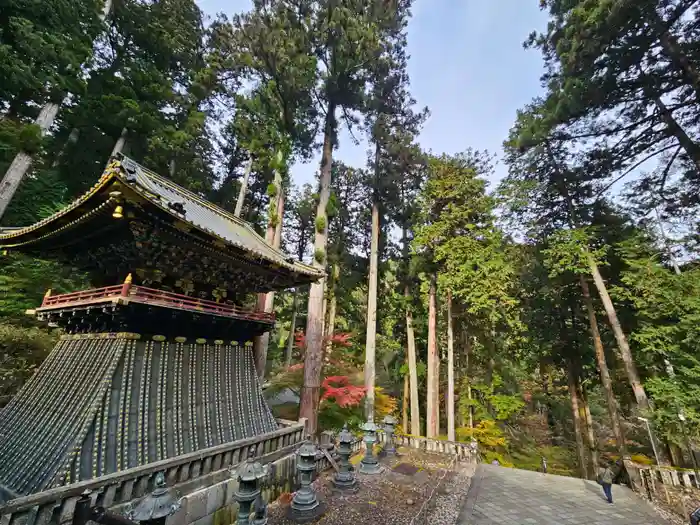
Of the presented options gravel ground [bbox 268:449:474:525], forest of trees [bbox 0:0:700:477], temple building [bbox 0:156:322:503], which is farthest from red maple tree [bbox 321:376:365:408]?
temple building [bbox 0:156:322:503]

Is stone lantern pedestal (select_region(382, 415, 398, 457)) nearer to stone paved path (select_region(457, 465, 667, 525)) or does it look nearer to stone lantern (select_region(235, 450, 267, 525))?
stone paved path (select_region(457, 465, 667, 525))

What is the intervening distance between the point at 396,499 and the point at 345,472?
1.20 m

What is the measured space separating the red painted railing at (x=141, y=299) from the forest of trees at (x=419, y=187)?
3.08 metres

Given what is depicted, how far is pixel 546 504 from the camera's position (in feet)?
22.1

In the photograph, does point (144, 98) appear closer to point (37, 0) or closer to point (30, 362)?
point (37, 0)

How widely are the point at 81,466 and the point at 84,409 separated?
3.37 ft

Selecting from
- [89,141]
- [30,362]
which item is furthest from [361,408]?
[89,141]

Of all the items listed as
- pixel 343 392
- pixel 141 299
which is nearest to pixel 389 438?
pixel 343 392

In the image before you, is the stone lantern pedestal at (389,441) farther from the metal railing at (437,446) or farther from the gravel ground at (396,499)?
the gravel ground at (396,499)

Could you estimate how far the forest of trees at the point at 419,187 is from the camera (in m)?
8.77

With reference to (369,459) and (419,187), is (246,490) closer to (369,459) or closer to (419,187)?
(369,459)

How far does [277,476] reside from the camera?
6129 millimetres

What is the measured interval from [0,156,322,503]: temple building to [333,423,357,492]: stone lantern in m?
1.73

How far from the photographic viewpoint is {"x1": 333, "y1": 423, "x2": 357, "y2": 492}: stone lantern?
649 cm
